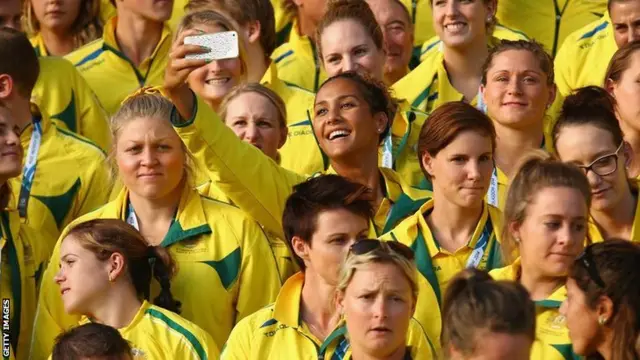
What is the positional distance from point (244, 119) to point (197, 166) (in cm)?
73

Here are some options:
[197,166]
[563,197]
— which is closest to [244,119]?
[197,166]

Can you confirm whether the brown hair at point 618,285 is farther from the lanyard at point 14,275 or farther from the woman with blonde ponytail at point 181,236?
the lanyard at point 14,275

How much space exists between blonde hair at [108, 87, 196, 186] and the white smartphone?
31.6 inches

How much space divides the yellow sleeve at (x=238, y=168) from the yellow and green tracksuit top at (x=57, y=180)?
31.3 inches

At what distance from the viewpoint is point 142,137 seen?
9.66m

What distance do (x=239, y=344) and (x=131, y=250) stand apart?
28.3 inches

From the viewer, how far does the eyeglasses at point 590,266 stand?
7.59 m

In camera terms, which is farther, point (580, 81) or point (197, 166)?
point (580, 81)

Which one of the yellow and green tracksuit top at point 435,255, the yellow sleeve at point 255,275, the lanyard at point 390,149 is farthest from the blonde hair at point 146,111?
the lanyard at point 390,149

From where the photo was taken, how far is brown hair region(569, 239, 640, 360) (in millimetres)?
7395

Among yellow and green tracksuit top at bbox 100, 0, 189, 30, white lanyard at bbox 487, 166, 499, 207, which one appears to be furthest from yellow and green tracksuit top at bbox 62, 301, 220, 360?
yellow and green tracksuit top at bbox 100, 0, 189, 30

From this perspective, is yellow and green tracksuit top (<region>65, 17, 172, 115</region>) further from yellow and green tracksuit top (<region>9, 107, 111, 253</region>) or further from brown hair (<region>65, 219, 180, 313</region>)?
brown hair (<region>65, 219, 180, 313</region>)

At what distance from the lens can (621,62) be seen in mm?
10195

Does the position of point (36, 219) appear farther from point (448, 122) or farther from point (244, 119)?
point (448, 122)
